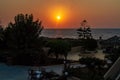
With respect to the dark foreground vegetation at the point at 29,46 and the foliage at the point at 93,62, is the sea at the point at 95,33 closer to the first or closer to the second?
the dark foreground vegetation at the point at 29,46

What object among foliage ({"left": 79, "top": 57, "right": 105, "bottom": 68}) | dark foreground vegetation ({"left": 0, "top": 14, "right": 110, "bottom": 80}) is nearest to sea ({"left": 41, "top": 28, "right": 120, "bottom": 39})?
dark foreground vegetation ({"left": 0, "top": 14, "right": 110, "bottom": 80})

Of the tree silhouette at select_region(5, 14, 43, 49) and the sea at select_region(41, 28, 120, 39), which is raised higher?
the tree silhouette at select_region(5, 14, 43, 49)

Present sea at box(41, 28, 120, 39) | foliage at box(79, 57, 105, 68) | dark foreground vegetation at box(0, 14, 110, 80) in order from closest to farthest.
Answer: foliage at box(79, 57, 105, 68) → dark foreground vegetation at box(0, 14, 110, 80) → sea at box(41, 28, 120, 39)

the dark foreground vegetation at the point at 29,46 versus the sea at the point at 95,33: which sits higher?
the dark foreground vegetation at the point at 29,46

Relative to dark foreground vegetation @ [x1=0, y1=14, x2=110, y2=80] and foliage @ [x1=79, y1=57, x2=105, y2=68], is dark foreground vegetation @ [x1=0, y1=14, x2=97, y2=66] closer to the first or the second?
dark foreground vegetation @ [x1=0, y1=14, x2=110, y2=80]

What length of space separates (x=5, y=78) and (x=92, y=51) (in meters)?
13.4

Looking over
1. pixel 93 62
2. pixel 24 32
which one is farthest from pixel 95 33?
pixel 93 62

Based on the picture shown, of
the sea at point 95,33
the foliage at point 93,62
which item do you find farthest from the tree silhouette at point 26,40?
the sea at point 95,33

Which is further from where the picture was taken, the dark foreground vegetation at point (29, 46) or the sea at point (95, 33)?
the sea at point (95, 33)

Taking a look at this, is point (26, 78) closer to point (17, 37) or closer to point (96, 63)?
point (96, 63)

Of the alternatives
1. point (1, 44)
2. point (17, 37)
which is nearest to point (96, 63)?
point (17, 37)

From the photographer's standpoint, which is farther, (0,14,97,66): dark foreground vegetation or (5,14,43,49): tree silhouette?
(5,14,43,49): tree silhouette

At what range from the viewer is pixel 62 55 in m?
21.4

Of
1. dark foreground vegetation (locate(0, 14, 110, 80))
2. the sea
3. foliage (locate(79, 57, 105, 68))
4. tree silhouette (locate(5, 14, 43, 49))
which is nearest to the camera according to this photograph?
foliage (locate(79, 57, 105, 68))
